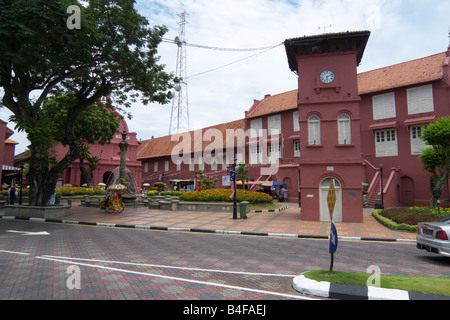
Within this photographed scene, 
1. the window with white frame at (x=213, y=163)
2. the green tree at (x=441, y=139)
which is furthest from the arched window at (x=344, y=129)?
the window with white frame at (x=213, y=163)

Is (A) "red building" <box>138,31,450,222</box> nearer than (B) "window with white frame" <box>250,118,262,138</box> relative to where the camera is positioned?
Yes

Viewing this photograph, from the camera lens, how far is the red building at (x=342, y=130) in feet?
52.1

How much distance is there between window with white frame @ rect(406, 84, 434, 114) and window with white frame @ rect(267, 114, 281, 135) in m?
13.6

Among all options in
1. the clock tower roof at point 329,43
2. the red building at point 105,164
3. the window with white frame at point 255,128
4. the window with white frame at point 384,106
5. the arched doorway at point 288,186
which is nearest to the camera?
the clock tower roof at point 329,43

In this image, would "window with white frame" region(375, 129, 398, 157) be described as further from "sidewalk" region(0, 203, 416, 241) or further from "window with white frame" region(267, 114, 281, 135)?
"sidewalk" region(0, 203, 416, 241)

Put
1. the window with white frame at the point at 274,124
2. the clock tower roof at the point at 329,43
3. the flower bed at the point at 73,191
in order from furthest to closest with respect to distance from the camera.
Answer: the window with white frame at the point at 274,124 < the flower bed at the point at 73,191 < the clock tower roof at the point at 329,43

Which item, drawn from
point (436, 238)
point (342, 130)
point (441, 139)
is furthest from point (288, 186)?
point (436, 238)

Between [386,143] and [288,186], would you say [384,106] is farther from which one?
[288,186]

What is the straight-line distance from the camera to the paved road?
16.3 feet

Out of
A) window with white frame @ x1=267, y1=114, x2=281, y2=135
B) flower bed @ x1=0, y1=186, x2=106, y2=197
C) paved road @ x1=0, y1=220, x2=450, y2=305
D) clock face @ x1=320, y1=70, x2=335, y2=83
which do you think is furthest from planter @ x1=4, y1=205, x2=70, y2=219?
window with white frame @ x1=267, y1=114, x2=281, y2=135

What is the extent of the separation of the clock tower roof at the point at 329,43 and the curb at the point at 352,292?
573 inches

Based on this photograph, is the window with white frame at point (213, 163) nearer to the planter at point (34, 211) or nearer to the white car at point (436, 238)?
the planter at point (34, 211)
